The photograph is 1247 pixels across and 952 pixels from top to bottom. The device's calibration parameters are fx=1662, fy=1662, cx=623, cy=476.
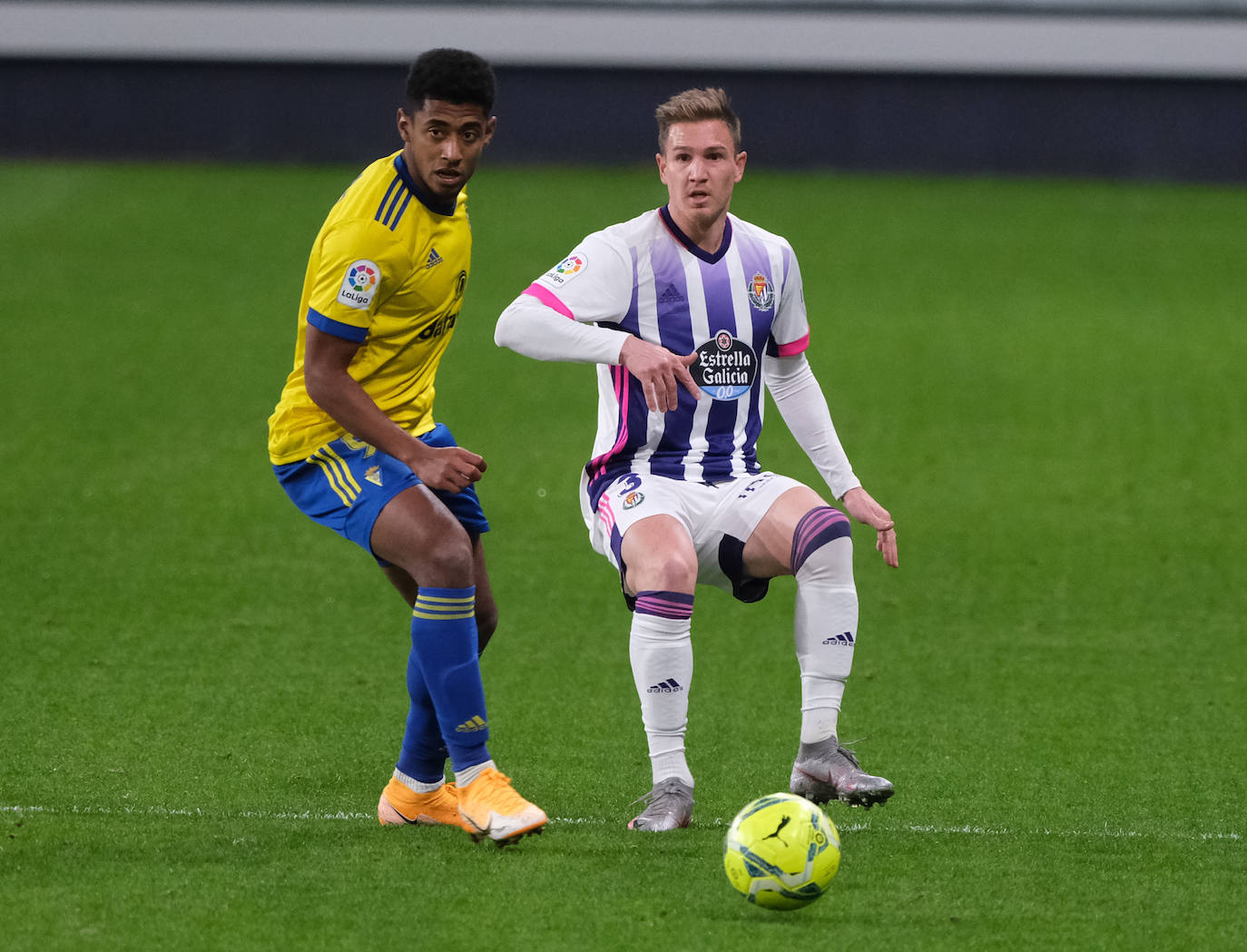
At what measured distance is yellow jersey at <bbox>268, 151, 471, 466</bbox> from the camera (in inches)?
167

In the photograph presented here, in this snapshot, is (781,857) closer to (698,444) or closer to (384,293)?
(698,444)

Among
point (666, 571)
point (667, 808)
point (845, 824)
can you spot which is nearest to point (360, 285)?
point (666, 571)

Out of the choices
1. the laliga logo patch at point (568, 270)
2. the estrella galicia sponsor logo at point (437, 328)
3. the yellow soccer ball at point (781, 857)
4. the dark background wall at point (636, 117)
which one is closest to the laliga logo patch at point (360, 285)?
the estrella galicia sponsor logo at point (437, 328)

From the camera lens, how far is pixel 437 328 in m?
4.61

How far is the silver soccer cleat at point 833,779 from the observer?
4414mm

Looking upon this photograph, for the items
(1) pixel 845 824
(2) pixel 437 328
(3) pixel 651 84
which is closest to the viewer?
(1) pixel 845 824

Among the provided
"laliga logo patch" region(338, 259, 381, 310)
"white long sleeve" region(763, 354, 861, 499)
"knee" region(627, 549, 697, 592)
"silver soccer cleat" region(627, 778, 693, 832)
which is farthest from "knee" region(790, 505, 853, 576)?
"laliga logo patch" region(338, 259, 381, 310)

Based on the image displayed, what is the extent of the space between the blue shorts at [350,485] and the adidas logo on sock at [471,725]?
0.47 meters

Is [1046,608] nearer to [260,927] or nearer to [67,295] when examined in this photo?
[260,927]

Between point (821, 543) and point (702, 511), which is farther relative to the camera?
point (702, 511)

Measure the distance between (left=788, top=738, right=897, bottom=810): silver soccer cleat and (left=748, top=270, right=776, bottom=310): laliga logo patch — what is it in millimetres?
1257

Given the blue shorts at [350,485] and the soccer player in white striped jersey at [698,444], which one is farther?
the soccer player in white striped jersey at [698,444]

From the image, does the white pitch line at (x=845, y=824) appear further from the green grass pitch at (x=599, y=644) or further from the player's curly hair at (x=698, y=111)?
the player's curly hair at (x=698, y=111)

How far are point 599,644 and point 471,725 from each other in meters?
2.72
